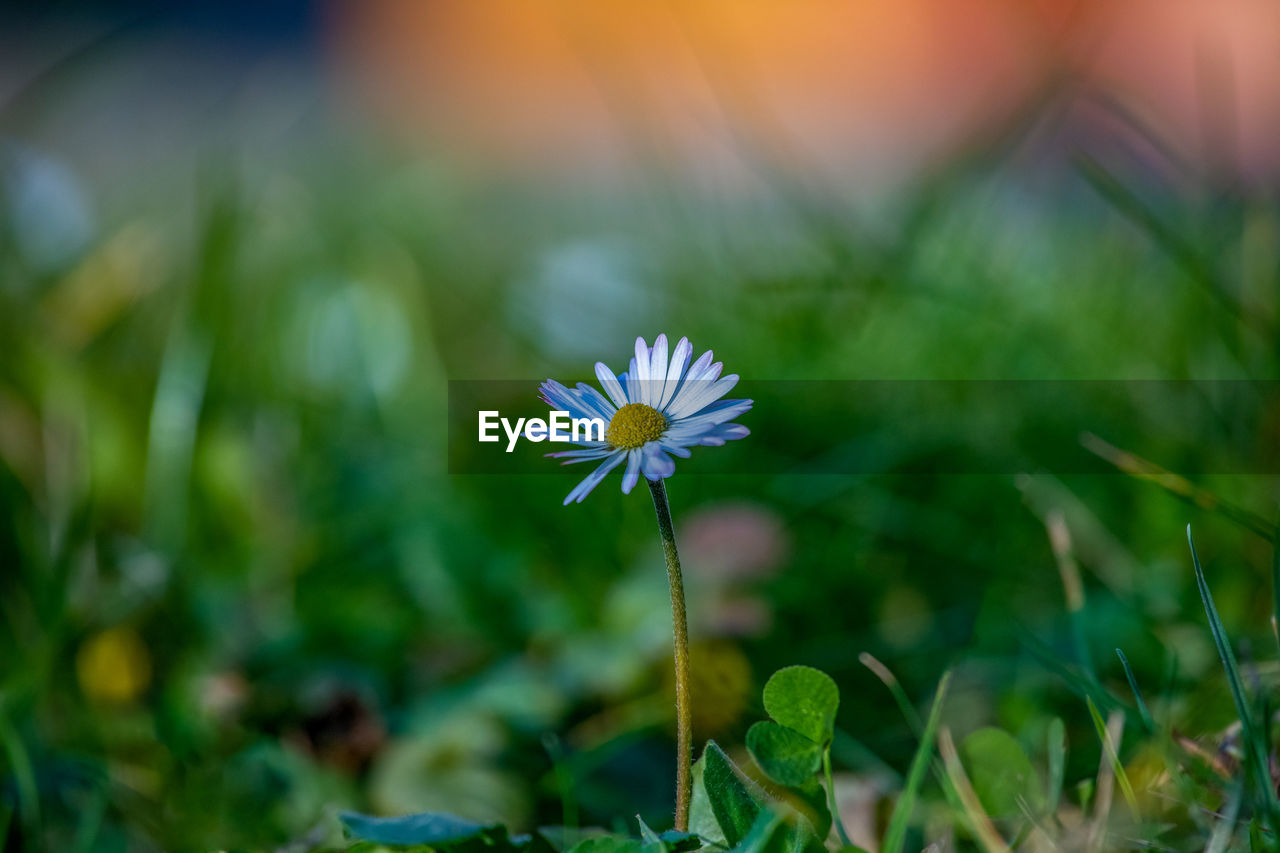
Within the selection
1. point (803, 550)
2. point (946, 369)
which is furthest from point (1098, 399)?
point (803, 550)

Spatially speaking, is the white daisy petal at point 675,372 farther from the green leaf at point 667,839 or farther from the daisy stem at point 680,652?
the green leaf at point 667,839

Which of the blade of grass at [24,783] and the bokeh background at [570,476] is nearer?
the blade of grass at [24,783]

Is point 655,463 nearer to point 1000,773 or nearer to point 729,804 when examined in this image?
point 729,804

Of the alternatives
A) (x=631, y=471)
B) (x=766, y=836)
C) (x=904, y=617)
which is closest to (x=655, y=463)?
(x=631, y=471)

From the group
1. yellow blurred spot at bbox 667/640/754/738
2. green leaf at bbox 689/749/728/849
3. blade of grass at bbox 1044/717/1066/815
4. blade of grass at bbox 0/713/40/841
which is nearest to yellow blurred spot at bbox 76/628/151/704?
blade of grass at bbox 0/713/40/841

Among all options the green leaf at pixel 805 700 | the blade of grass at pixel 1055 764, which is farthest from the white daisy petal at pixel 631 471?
the blade of grass at pixel 1055 764

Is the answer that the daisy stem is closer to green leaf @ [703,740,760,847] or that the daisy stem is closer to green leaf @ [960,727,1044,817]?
green leaf @ [703,740,760,847]

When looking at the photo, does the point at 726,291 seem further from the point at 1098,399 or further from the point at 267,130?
the point at 267,130
